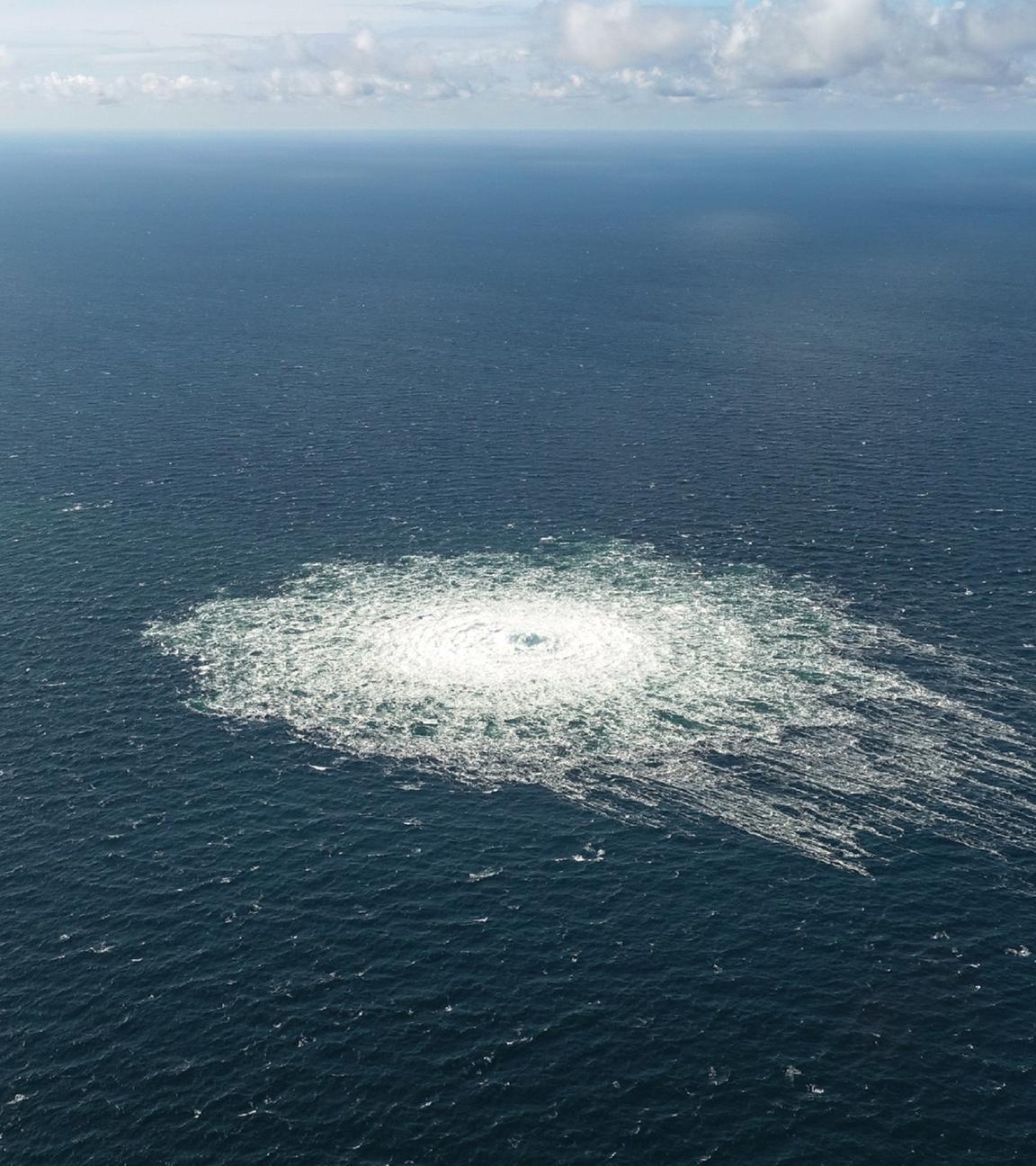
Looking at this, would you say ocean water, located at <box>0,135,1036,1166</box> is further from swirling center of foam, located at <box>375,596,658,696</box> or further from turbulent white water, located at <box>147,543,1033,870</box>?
swirling center of foam, located at <box>375,596,658,696</box>

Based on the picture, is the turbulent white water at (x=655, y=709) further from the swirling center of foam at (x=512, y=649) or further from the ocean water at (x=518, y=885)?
the ocean water at (x=518, y=885)

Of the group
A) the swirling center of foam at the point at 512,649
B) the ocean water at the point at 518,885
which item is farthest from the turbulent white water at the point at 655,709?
the ocean water at the point at 518,885

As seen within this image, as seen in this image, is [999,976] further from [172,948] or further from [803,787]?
[172,948]

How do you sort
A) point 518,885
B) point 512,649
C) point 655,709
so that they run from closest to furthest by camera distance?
1. point 518,885
2. point 655,709
3. point 512,649

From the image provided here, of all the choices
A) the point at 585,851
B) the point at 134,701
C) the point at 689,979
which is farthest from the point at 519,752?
the point at 134,701

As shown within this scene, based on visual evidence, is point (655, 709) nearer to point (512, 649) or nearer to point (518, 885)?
point (512, 649)

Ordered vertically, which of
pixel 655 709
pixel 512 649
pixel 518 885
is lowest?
pixel 518 885

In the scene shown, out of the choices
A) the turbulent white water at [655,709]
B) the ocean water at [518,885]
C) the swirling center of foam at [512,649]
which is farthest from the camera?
the swirling center of foam at [512,649]

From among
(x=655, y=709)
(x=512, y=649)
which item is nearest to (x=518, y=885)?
(x=655, y=709)
